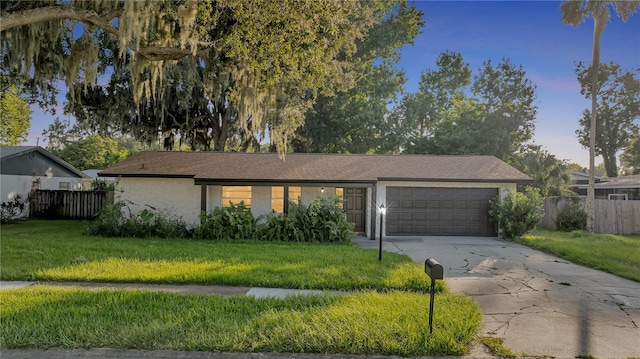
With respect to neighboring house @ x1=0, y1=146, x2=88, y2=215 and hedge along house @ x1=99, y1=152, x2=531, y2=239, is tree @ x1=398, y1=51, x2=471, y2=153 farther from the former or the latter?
neighboring house @ x1=0, y1=146, x2=88, y2=215

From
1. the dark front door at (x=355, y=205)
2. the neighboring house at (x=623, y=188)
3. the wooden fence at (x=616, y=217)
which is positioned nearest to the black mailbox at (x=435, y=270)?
the dark front door at (x=355, y=205)

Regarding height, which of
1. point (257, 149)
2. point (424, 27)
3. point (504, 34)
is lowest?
point (257, 149)

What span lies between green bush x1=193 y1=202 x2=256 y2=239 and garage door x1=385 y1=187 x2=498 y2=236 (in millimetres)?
5417

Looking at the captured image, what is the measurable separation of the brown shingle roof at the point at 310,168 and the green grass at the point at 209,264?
3.39 metres

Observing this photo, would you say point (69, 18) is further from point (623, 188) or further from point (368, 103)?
point (623, 188)

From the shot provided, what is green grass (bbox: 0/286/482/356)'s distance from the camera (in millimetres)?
3465

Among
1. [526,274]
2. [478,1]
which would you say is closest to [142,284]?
[526,274]

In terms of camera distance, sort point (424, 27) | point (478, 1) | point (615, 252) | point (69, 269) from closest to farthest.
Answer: point (69, 269) → point (478, 1) → point (615, 252) → point (424, 27)

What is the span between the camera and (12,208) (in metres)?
14.8

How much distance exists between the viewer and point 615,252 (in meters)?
9.10

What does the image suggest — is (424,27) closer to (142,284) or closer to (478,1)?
(478,1)

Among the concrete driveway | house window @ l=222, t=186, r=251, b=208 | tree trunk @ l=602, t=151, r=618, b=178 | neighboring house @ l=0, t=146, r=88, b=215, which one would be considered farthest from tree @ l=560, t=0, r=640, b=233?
neighboring house @ l=0, t=146, r=88, b=215

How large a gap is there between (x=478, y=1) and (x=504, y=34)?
1931 millimetres

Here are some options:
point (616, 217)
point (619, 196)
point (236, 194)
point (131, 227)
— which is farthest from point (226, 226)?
point (619, 196)
